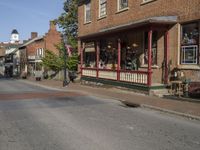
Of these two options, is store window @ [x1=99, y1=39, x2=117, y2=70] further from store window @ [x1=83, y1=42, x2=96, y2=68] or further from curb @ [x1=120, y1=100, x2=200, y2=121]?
curb @ [x1=120, y1=100, x2=200, y2=121]

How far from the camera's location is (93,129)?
32.3 ft

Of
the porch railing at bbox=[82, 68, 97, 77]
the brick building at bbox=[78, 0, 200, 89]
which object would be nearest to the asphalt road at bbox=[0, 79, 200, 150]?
the brick building at bbox=[78, 0, 200, 89]

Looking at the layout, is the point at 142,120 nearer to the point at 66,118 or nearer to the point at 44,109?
the point at 66,118

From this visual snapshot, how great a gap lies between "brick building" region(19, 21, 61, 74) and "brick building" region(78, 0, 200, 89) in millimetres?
30155

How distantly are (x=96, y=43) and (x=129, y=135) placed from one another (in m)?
18.1

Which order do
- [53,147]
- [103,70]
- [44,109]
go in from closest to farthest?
[53,147] < [44,109] < [103,70]

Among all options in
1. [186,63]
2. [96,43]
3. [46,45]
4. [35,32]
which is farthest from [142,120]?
[35,32]

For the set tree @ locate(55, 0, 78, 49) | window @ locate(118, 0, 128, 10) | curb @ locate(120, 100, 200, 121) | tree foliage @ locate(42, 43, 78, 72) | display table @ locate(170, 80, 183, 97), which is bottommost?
curb @ locate(120, 100, 200, 121)

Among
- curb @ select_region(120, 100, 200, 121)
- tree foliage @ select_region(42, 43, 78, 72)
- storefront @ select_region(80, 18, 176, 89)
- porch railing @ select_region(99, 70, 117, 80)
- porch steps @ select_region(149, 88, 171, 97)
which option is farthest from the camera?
tree foliage @ select_region(42, 43, 78, 72)

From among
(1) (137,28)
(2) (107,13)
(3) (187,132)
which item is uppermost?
(2) (107,13)

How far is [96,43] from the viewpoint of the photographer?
2680 centimetres

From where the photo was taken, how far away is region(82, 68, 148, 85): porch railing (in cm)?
1911

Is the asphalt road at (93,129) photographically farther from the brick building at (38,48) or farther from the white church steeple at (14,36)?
the white church steeple at (14,36)

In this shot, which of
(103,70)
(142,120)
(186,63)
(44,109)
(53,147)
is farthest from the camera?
(103,70)
